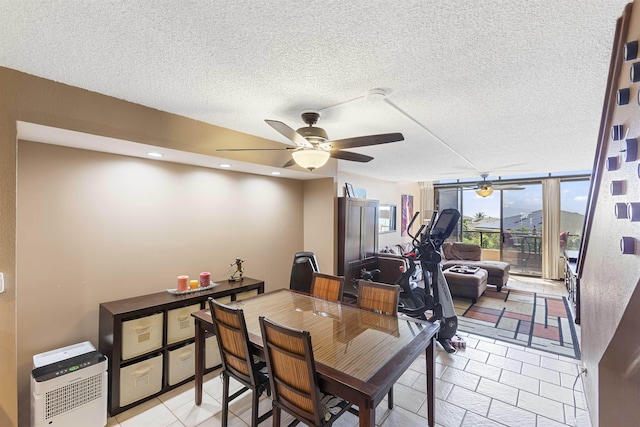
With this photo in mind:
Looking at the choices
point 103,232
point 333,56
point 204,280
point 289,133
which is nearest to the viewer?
point 333,56

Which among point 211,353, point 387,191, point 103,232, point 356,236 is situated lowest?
point 211,353

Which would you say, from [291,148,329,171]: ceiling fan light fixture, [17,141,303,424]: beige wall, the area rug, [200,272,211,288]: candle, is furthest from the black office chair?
the area rug

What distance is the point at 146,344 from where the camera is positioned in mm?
2475

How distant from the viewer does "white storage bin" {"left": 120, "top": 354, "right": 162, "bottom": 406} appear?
7.68 ft

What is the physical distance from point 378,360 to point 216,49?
6.35ft

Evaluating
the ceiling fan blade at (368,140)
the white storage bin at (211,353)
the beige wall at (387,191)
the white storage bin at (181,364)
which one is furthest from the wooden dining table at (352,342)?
the beige wall at (387,191)

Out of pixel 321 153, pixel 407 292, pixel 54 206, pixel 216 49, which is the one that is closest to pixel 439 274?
pixel 407 292

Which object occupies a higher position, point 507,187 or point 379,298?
point 507,187

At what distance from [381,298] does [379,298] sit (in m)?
0.02

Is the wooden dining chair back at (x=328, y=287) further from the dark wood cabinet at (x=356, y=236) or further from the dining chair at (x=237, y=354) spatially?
the dark wood cabinet at (x=356, y=236)

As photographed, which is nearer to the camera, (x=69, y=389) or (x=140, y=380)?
(x=69, y=389)

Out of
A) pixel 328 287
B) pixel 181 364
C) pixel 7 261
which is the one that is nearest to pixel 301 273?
pixel 328 287

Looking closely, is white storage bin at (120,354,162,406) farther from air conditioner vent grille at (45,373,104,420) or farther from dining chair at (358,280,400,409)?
dining chair at (358,280,400,409)

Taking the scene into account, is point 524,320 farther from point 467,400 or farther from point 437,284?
point 467,400
